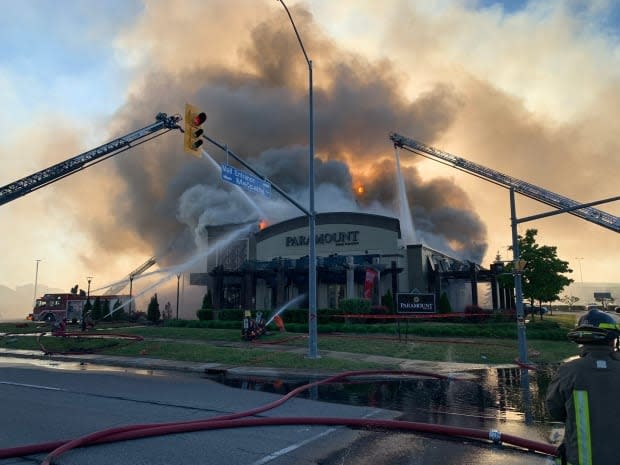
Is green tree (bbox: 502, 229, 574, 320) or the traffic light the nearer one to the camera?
the traffic light

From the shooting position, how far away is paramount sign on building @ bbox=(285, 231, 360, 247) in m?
41.8

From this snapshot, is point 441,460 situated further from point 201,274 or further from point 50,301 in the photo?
point 50,301

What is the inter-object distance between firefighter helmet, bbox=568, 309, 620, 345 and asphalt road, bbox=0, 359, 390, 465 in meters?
3.88

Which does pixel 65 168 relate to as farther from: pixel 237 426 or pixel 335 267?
pixel 237 426

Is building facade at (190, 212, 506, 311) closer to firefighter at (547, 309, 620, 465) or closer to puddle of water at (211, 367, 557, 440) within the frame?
puddle of water at (211, 367, 557, 440)

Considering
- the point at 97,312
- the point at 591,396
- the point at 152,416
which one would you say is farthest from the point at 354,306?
the point at 591,396

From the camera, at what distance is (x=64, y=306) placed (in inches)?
1811

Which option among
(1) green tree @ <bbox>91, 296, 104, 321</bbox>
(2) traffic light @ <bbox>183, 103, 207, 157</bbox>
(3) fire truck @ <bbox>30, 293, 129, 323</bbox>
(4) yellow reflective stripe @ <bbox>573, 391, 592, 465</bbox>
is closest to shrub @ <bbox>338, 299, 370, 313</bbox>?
(2) traffic light @ <bbox>183, 103, 207, 157</bbox>

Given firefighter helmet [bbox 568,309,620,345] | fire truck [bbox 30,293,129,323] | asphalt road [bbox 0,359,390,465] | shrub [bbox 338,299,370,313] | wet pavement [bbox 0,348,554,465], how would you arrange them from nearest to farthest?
firefighter helmet [bbox 568,309,620,345] < asphalt road [bbox 0,359,390,465] < wet pavement [bbox 0,348,554,465] < shrub [bbox 338,299,370,313] < fire truck [bbox 30,293,129,323]

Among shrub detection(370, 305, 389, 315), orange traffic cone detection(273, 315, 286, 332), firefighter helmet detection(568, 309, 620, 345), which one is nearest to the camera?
firefighter helmet detection(568, 309, 620, 345)

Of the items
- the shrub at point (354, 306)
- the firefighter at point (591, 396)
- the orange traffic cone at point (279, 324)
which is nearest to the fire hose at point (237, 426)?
the firefighter at point (591, 396)

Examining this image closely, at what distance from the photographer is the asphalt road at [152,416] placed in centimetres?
586

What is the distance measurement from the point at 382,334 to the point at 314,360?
1014 centimetres

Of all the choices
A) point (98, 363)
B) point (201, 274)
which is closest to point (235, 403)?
point (98, 363)
